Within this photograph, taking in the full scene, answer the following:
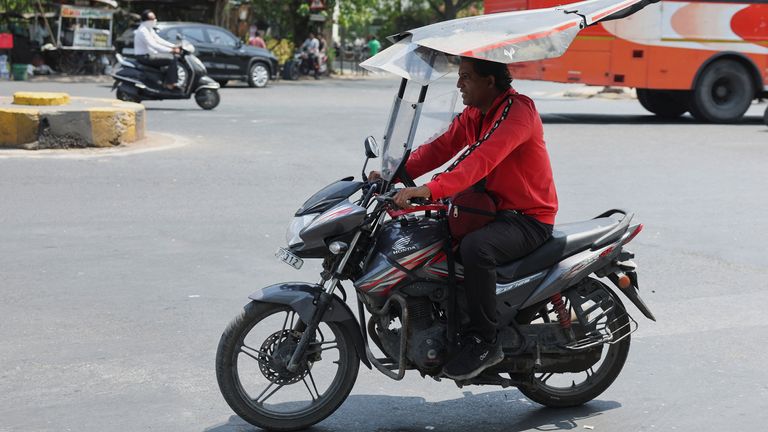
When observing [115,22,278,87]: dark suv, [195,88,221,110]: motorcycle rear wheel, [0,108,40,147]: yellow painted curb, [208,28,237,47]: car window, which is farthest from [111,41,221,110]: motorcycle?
[208,28,237,47]: car window

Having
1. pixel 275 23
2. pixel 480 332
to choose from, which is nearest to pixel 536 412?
pixel 480 332

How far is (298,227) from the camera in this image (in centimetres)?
430

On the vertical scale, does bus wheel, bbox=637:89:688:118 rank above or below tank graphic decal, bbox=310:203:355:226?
above

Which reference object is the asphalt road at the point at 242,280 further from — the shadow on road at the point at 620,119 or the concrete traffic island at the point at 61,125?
the shadow on road at the point at 620,119

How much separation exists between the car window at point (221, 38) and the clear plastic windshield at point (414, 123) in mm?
23101

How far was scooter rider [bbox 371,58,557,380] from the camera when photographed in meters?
4.31

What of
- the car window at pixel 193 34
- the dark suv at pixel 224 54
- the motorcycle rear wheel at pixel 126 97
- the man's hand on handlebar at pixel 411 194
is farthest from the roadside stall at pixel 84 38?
the man's hand on handlebar at pixel 411 194

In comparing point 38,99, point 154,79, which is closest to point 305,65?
point 154,79

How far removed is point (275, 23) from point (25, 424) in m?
38.8

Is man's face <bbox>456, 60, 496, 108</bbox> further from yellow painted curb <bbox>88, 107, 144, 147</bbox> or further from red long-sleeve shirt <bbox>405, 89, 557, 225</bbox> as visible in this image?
yellow painted curb <bbox>88, 107, 144, 147</bbox>

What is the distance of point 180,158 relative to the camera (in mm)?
12586

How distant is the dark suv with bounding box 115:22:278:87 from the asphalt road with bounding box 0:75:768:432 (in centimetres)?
1174

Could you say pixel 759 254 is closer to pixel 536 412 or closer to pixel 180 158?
pixel 536 412

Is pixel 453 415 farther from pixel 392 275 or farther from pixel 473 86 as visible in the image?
pixel 473 86
